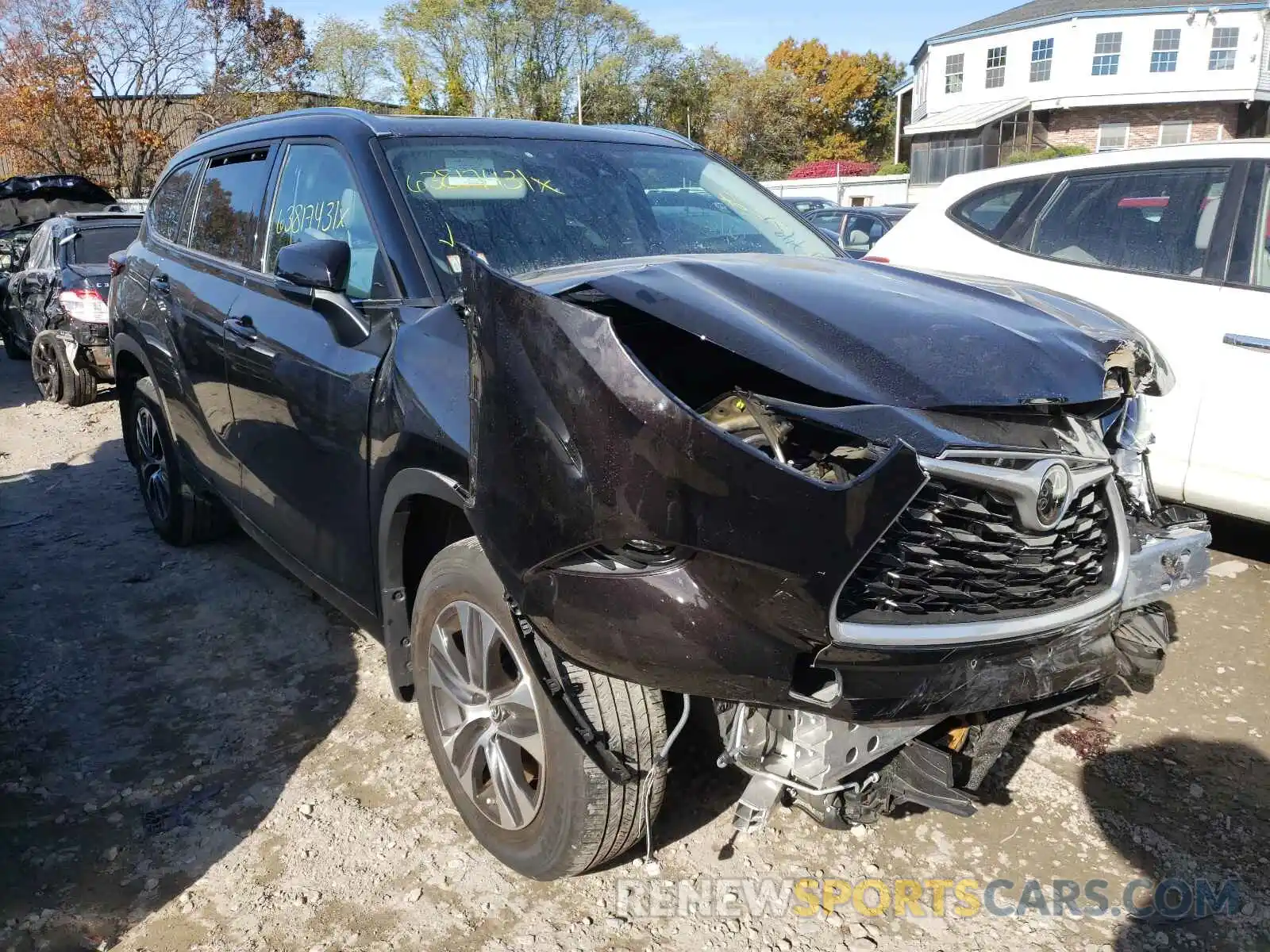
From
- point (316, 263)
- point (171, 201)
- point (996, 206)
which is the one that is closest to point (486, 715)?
point (316, 263)

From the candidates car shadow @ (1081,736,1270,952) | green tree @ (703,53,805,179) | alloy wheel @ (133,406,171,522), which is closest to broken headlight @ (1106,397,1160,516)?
car shadow @ (1081,736,1270,952)

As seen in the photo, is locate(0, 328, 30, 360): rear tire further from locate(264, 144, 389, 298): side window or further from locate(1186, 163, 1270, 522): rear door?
locate(1186, 163, 1270, 522): rear door

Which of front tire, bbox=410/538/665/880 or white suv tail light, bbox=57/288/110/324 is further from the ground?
white suv tail light, bbox=57/288/110/324

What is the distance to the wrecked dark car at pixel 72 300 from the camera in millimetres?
8789

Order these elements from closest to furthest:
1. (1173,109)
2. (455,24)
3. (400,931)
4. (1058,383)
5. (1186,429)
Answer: (1058,383) < (400,931) < (1186,429) < (1173,109) < (455,24)

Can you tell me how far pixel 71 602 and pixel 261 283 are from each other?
2.09 meters

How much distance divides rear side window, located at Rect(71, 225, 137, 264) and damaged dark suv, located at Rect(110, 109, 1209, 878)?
7066 mm

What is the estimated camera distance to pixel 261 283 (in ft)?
11.9

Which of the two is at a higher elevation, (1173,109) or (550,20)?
(550,20)

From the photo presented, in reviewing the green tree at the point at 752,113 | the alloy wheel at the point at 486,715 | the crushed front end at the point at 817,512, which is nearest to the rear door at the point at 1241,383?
the crushed front end at the point at 817,512

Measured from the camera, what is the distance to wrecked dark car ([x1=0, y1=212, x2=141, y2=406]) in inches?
346

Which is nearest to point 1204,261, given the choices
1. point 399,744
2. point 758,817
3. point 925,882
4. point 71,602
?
point 925,882

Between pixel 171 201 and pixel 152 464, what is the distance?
1406 millimetres

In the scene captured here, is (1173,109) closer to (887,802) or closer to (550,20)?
(550,20)
